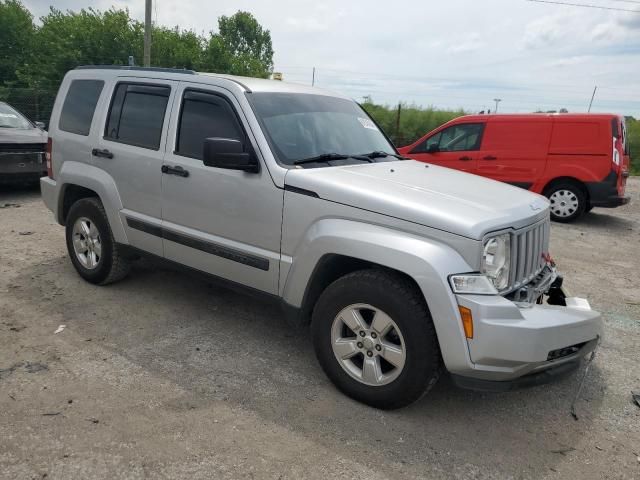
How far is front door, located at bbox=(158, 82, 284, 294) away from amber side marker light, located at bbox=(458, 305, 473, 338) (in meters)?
1.28

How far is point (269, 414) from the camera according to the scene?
2.97 m

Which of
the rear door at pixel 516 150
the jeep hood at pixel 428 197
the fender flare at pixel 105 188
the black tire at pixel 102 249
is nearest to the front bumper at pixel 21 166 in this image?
the black tire at pixel 102 249

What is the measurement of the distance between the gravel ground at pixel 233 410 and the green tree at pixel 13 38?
28.5 meters

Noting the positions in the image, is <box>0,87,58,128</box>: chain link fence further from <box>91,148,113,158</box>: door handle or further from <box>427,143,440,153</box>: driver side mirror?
<box>91,148,113,158</box>: door handle

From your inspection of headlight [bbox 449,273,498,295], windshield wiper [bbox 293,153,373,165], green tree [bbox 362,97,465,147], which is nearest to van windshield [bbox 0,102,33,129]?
windshield wiper [bbox 293,153,373,165]

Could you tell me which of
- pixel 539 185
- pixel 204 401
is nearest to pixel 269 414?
pixel 204 401

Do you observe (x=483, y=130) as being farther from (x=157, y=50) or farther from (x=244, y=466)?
(x=157, y=50)

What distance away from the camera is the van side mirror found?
3232 mm

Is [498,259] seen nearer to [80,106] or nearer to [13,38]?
[80,106]

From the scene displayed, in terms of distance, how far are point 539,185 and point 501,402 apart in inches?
277

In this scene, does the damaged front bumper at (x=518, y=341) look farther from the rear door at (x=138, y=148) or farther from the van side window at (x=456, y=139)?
the van side window at (x=456, y=139)

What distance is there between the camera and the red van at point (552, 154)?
8820 mm

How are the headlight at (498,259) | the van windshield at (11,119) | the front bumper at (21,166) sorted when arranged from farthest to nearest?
the van windshield at (11,119) → the front bumper at (21,166) → the headlight at (498,259)

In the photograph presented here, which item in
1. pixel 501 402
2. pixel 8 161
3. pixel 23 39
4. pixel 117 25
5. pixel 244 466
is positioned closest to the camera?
pixel 244 466
